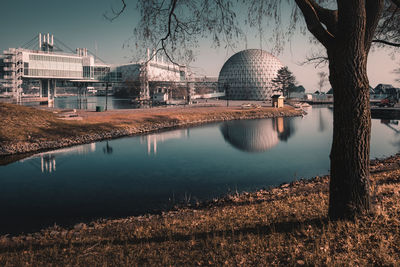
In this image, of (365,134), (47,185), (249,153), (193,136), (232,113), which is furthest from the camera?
(232,113)

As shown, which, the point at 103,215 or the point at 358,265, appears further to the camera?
the point at 103,215

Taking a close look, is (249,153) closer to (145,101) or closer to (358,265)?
(358,265)

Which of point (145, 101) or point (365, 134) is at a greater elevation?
point (145, 101)

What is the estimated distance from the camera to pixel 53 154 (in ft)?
71.3

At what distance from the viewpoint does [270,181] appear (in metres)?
14.6

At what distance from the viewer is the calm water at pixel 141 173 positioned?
37.3 ft

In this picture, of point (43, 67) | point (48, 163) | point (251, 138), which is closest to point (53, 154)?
point (48, 163)

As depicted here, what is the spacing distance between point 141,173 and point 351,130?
525 inches

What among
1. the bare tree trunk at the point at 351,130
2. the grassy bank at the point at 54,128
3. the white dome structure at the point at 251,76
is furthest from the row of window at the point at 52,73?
the bare tree trunk at the point at 351,130

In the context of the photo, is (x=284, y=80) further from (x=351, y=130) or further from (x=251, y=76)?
(x=351, y=130)

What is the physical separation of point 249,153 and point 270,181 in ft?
26.5

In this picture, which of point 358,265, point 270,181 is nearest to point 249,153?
point 270,181

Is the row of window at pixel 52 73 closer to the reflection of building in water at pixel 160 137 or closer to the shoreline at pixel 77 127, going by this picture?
the shoreline at pixel 77 127

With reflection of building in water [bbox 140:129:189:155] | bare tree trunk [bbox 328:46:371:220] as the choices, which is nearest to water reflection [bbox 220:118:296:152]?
reflection of building in water [bbox 140:129:189:155]
